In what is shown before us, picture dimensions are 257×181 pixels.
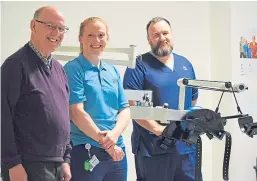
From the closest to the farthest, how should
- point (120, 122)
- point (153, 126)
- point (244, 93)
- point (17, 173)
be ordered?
point (17, 173) → point (120, 122) → point (153, 126) → point (244, 93)

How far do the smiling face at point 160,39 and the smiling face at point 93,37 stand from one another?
427mm

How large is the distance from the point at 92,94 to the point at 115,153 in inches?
13.1

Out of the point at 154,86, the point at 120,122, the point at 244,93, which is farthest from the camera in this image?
the point at 244,93

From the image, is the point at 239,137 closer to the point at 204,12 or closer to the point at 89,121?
the point at 204,12

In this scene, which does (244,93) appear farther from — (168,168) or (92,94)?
(92,94)

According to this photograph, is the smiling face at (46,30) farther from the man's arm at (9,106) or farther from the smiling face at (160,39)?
the smiling face at (160,39)

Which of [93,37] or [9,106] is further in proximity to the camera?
[93,37]

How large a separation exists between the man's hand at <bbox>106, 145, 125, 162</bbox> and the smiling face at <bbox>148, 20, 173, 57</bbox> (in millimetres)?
704

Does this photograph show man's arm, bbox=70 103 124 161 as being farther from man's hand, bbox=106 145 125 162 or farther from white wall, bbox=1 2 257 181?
white wall, bbox=1 2 257 181

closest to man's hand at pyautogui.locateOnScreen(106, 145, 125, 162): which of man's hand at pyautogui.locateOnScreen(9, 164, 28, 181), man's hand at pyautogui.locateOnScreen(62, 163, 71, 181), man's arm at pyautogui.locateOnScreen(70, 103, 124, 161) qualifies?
man's arm at pyautogui.locateOnScreen(70, 103, 124, 161)

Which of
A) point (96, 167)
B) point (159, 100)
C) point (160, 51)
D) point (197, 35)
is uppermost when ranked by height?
point (197, 35)

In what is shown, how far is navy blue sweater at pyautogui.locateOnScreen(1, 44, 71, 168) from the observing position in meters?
1.40

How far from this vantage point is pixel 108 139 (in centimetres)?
174

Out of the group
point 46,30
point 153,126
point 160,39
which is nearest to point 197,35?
point 160,39
